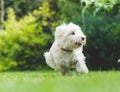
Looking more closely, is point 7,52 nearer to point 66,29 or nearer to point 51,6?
point 51,6

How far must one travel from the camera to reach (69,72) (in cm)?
1252

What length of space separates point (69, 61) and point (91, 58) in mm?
9110

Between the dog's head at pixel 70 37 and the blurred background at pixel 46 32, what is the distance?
7.69m

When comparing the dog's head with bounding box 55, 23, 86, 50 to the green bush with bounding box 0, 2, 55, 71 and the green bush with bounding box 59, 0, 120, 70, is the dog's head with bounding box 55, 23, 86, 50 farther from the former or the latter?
the green bush with bounding box 0, 2, 55, 71

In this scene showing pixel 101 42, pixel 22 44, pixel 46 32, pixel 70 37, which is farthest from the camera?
pixel 46 32

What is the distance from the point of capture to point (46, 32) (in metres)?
25.0

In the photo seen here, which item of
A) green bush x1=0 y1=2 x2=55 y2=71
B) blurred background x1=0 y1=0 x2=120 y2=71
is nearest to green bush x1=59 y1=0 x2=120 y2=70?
blurred background x1=0 y1=0 x2=120 y2=71

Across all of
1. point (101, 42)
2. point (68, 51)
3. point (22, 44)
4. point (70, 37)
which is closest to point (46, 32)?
point (22, 44)

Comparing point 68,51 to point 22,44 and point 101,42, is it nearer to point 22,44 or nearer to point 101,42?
point 101,42

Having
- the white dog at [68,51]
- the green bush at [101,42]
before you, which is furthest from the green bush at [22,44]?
the white dog at [68,51]

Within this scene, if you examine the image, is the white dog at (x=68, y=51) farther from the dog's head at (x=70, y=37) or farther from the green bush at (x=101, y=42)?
the green bush at (x=101, y=42)

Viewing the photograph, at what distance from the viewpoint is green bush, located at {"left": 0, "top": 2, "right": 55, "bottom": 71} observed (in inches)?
944

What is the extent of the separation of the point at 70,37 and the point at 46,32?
1279cm

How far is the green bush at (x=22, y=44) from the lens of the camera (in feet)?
78.6
